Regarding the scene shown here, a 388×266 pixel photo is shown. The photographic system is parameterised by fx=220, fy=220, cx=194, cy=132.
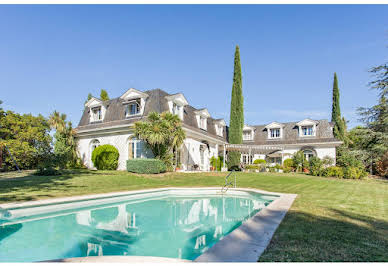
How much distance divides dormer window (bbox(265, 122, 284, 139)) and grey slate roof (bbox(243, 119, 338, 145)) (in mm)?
553

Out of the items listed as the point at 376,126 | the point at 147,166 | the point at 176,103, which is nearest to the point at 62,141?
the point at 147,166

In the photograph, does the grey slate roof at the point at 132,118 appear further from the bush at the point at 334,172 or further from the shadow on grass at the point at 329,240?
the shadow on grass at the point at 329,240

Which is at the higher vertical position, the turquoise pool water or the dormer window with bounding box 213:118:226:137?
the dormer window with bounding box 213:118:226:137

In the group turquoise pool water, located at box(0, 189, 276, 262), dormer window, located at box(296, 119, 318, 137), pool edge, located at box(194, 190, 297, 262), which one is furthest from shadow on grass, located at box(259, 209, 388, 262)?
dormer window, located at box(296, 119, 318, 137)

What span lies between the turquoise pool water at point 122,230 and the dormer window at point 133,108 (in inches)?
508

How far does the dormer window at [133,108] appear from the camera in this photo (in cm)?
2066

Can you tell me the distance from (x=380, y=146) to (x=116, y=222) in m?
22.7

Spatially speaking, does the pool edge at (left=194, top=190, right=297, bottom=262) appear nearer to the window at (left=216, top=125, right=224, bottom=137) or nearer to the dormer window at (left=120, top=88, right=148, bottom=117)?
the dormer window at (left=120, top=88, right=148, bottom=117)

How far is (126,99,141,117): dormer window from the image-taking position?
67.8 feet

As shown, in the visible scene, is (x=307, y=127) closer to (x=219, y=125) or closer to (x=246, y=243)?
(x=219, y=125)

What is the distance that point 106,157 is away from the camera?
19844 millimetres

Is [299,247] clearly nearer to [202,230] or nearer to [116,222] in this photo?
[202,230]

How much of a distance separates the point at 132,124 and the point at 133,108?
294cm

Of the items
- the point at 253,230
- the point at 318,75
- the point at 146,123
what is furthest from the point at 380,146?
the point at 253,230
